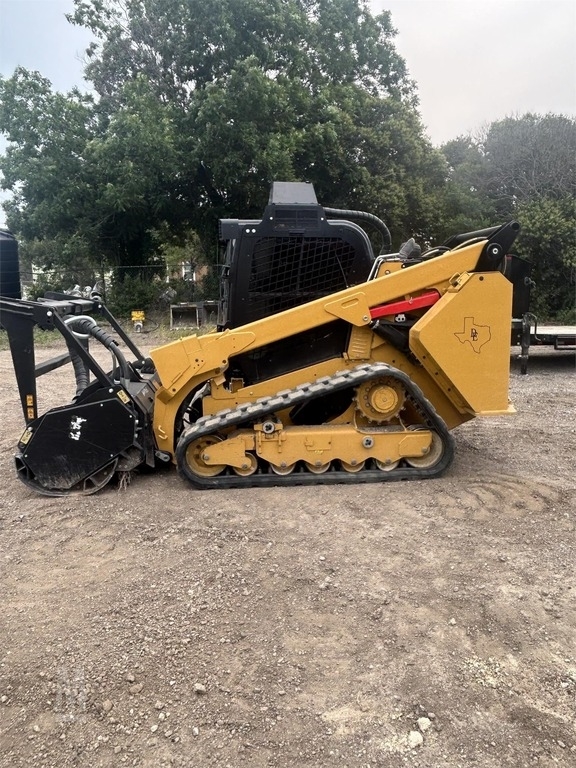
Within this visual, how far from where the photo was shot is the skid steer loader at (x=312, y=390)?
4523mm

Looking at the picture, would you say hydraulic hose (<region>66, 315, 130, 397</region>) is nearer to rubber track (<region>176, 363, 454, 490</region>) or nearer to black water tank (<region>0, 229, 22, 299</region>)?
rubber track (<region>176, 363, 454, 490</region>)

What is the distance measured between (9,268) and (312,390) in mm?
13905

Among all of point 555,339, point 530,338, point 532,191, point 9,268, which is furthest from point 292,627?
point 532,191

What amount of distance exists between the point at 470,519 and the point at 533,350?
983 cm

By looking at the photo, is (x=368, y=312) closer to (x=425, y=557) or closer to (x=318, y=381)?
(x=318, y=381)

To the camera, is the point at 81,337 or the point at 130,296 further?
the point at 130,296

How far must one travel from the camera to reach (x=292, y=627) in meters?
2.83

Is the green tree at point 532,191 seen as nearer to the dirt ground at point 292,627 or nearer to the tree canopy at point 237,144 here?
the tree canopy at point 237,144

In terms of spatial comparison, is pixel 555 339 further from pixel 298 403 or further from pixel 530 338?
pixel 298 403

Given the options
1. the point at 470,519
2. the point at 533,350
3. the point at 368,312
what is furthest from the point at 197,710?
the point at 533,350

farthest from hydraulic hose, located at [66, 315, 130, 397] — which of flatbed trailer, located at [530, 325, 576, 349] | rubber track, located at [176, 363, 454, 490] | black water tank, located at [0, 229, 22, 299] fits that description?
black water tank, located at [0, 229, 22, 299]

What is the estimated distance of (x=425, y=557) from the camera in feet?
11.4

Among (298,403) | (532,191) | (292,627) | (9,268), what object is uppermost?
(532,191)

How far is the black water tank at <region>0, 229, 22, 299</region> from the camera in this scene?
15445mm
